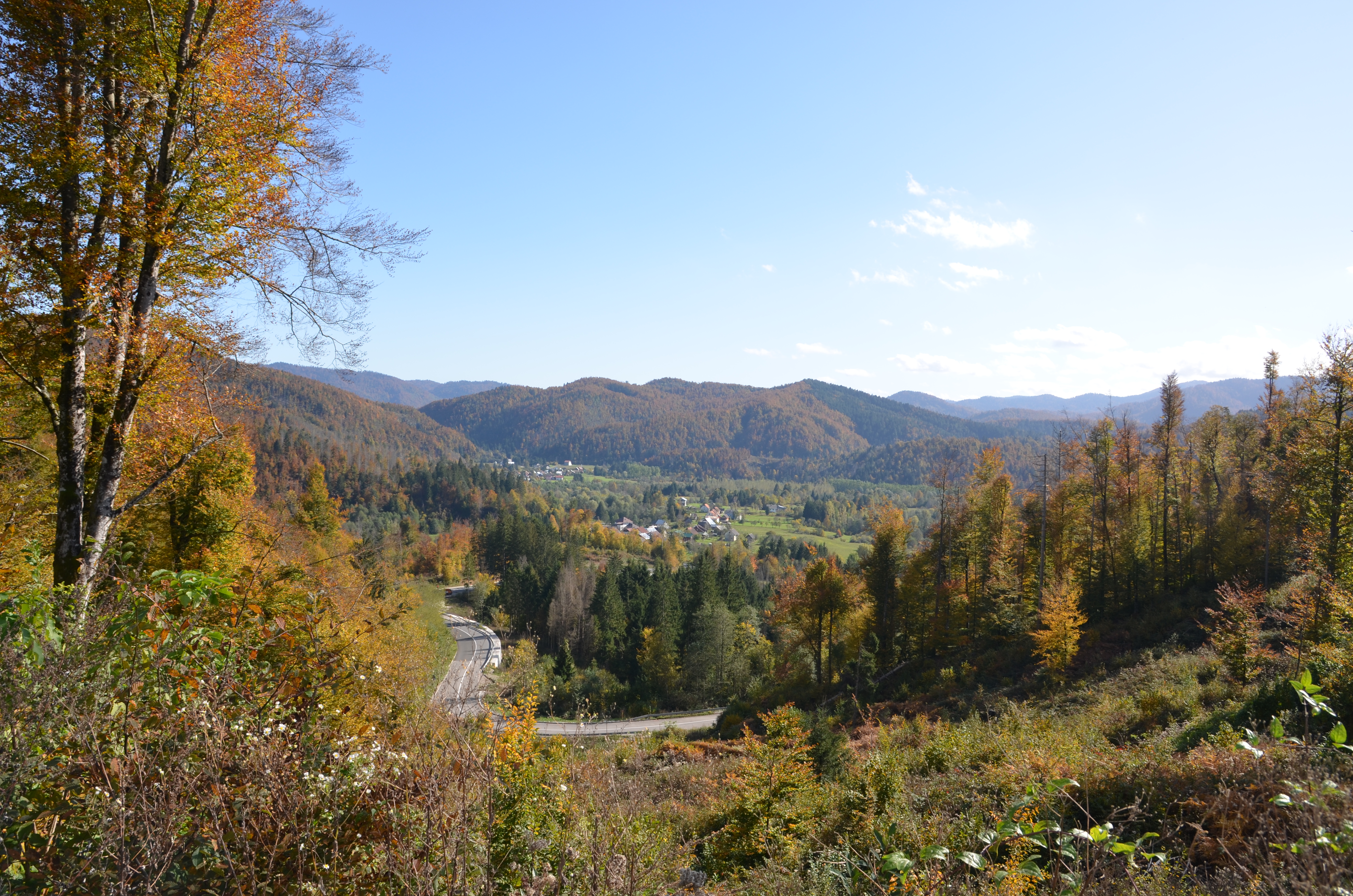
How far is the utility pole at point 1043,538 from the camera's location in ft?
83.2

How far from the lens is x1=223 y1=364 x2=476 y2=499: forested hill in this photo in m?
11.4

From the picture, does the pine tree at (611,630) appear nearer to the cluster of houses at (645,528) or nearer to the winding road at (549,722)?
the winding road at (549,722)

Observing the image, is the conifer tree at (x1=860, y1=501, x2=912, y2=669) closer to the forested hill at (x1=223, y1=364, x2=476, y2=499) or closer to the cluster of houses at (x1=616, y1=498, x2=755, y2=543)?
the forested hill at (x1=223, y1=364, x2=476, y2=499)

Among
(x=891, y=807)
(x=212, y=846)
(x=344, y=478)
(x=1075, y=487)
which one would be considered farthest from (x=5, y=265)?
(x=344, y=478)

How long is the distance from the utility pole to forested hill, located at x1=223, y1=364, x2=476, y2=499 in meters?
27.4

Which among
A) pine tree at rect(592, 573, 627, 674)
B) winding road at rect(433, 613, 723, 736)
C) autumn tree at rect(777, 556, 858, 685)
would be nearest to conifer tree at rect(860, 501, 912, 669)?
autumn tree at rect(777, 556, 858, 685)

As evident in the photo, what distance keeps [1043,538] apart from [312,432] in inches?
5080

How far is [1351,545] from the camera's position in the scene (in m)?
15.5

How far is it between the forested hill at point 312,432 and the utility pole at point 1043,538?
27446mm

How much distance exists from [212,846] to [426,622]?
3098cm

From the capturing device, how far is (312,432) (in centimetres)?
11888

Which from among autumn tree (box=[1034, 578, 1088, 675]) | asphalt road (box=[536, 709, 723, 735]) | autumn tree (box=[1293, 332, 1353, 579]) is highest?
autumn tree (box=[1293, 332, 1353, 579])

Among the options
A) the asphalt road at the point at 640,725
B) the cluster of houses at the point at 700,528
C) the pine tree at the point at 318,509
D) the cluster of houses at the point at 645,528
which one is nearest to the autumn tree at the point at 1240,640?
the asphalt road at the point at 640,725

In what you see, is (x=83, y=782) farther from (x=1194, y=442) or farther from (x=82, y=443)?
(x=1194, y=442)
